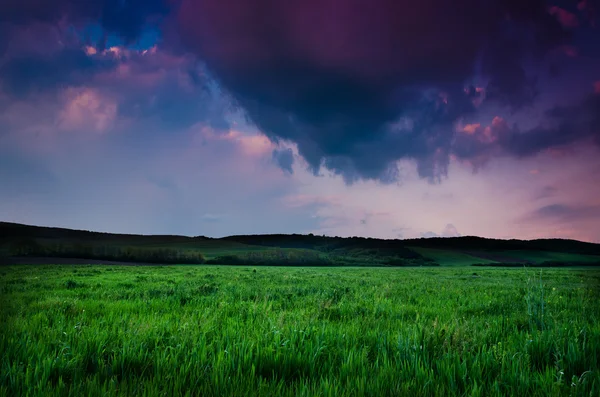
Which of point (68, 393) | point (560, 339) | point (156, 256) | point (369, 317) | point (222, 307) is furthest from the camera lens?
point (156, 256)

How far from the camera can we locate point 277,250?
94.5 metres

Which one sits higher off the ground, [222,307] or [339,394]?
[339,394]

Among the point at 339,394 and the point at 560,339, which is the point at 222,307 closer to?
the point at 339,394

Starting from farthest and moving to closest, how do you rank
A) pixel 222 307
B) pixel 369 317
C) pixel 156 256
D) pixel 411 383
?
pixel 156 256, pixel 222 307, pixel 369 317, pixel 411 383

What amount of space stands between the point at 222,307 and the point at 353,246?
127 m

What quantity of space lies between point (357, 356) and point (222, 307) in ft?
15.3

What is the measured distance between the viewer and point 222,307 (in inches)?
295

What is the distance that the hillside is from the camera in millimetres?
72125

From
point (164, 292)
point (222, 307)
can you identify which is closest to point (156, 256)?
point (164, 292)

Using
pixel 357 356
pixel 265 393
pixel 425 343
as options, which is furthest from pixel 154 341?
pixel 425 343

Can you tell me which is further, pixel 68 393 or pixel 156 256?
pixel 156 256

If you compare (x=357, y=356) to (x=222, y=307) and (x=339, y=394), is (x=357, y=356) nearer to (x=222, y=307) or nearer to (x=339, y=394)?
(x=339, y=394)

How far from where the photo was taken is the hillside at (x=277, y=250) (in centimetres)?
7212

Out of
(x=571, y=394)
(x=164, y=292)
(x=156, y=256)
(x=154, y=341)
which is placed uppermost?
(x=571, y=394)
